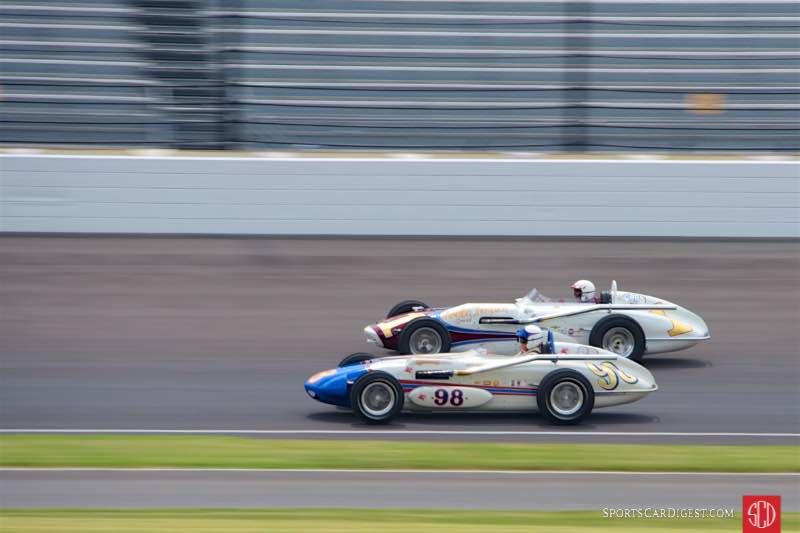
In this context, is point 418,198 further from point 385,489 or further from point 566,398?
point 385,489

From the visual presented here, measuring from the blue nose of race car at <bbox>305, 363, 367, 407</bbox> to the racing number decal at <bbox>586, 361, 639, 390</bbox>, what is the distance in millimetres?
1860

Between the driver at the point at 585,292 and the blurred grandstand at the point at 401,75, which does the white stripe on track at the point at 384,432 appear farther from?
the blurred grandstand at the point at 401,75

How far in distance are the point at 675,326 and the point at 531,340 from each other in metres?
1.99

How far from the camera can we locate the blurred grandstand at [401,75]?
15797mm

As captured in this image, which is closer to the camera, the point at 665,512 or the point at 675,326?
the point at 665,512

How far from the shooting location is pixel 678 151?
16.2 metres

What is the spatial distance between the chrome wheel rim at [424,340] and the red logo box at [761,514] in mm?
3865

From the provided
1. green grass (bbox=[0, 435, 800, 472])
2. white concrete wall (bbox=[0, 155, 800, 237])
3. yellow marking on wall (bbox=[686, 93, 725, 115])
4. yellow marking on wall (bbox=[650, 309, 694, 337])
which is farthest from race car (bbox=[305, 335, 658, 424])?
yellow marking on wall (bbox=[686, 93, 725, 115])

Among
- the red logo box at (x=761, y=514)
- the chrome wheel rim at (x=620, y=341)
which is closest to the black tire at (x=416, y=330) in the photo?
the chrome wheel rim at (x=620, y=341)

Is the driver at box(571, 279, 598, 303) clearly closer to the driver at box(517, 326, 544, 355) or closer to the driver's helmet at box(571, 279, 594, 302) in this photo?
the driver's helmet at box(571, 279, 594, 302)

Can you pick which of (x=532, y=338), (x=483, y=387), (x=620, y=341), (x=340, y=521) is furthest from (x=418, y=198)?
(x=340, y=521)

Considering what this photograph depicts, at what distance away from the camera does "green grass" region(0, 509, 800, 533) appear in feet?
18.5

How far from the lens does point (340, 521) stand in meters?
5.89

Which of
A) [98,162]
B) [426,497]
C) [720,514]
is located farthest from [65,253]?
[720,514]
